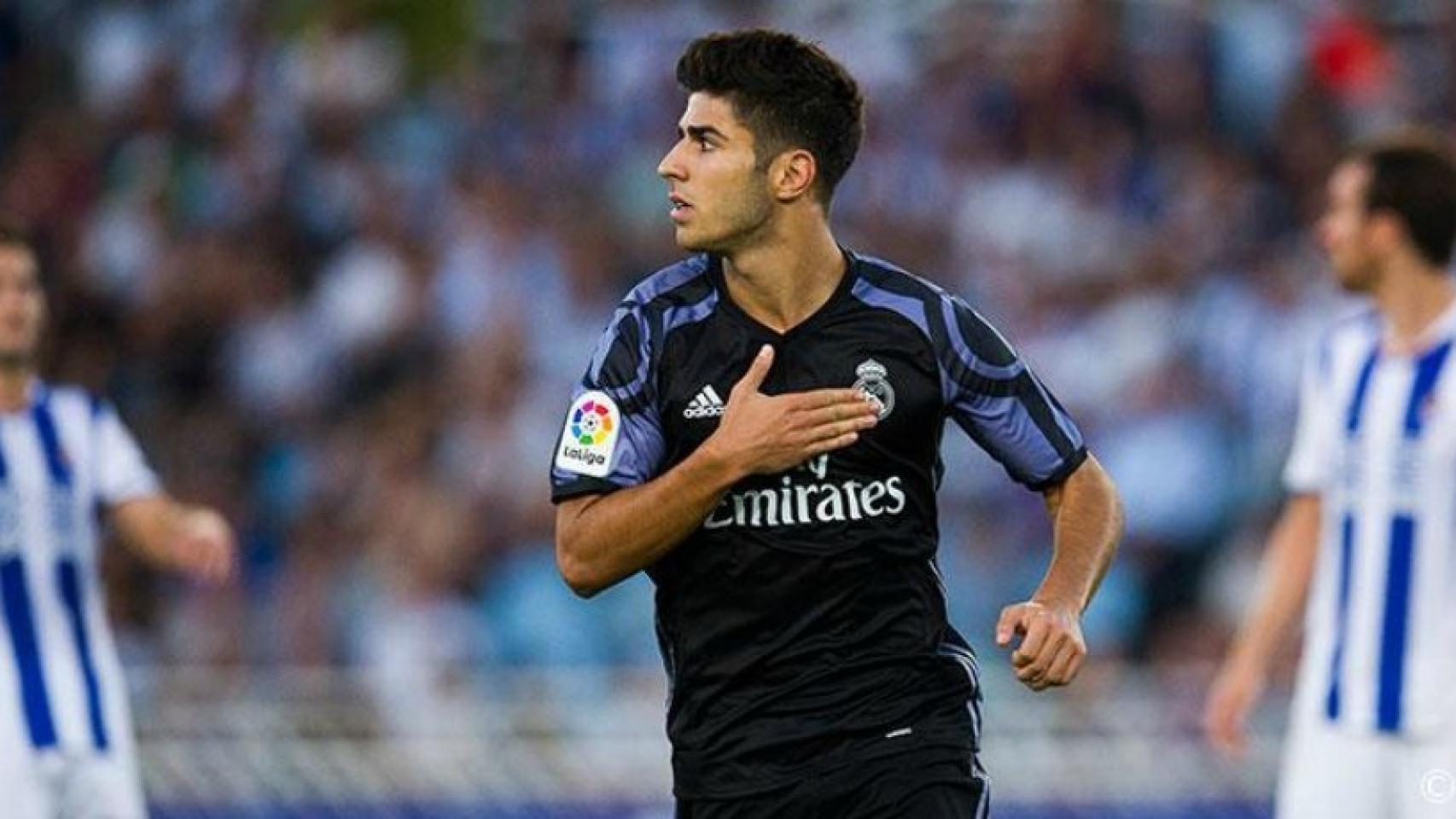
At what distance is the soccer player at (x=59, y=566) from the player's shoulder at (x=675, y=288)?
93.4 inches

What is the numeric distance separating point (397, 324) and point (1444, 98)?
4.64m

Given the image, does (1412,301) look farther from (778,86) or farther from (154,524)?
(154,524)

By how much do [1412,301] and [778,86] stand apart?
264cm

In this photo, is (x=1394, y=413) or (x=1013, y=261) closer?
(x=1394, y=413)

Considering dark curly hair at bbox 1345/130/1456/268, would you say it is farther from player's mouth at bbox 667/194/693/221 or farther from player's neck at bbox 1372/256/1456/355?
player's mouth at bbox 667/194/693/221

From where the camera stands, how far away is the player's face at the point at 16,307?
8125 mm

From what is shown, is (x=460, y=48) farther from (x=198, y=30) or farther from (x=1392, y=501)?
(x=1392, y=501)

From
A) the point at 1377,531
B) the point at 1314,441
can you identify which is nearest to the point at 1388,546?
the point at 1377,531

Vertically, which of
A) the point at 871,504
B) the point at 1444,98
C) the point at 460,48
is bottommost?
the point at 871,504

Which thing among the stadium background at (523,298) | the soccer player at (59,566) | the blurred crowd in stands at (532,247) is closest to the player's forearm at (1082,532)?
the soccer player at (59,566)

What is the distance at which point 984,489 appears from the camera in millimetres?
11805

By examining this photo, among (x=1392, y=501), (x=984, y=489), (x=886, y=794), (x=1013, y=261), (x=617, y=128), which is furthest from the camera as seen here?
(x=617, y=128)

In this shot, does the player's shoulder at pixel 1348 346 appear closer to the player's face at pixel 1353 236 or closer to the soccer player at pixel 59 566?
the player's face at pixel 1353 236

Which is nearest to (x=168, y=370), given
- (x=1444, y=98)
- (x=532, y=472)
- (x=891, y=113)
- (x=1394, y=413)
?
(x=532, y=472)
